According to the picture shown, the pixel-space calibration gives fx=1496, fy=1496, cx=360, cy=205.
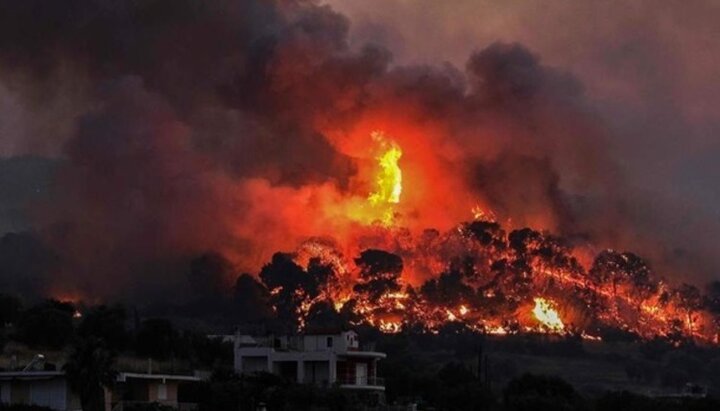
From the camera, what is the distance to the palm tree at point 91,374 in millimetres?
80250

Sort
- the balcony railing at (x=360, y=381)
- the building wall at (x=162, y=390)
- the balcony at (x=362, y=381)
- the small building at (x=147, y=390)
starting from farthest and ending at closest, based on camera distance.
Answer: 1. the balcony railing at (x=360, y=381)
2. the balcony at (x=362, y=381)
3. the building wall at (x=162, y=390)
4. the small building at (x=147, y=390)

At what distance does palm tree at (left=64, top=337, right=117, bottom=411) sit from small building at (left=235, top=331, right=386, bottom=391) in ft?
92.4

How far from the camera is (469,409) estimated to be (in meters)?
111

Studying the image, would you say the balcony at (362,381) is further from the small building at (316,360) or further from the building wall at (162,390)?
the building wall at (162,390)

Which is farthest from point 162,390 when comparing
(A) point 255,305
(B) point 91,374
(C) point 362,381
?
(A) point 255,305

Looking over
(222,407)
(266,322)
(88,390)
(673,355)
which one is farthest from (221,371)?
(673,355)

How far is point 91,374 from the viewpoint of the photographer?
3159 inches

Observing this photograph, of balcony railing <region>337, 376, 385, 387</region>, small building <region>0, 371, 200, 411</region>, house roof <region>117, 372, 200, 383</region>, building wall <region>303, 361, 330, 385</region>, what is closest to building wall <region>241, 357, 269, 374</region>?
building wall <region>303, 361, 330, 385</region>

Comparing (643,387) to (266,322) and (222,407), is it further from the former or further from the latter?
(222,407)

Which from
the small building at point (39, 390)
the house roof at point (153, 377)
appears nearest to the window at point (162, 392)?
the house roof at point (153, 377)

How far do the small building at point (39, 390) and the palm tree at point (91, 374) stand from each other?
67 centimetres

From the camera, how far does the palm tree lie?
80250 millimetres

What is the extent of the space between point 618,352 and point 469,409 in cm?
8272

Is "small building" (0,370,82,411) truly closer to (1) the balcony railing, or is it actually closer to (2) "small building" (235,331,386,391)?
(2) "small building" (235,331,386,391)
